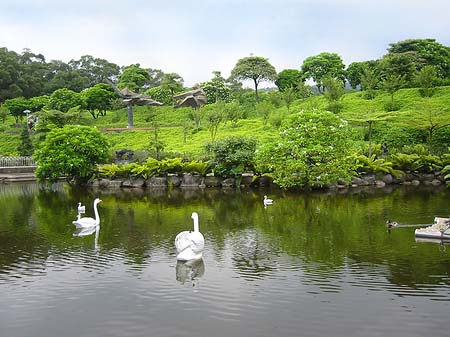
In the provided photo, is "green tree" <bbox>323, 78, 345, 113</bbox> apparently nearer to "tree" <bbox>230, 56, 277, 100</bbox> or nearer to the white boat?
"tree" <bbox>230, 56, 277, 100</bbox>

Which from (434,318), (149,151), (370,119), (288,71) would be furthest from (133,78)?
(434,318)

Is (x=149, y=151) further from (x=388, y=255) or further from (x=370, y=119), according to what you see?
(x=388, y=255)

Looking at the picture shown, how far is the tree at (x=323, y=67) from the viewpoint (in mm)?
56719

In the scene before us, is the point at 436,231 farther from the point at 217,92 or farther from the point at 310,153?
the point at 217,92

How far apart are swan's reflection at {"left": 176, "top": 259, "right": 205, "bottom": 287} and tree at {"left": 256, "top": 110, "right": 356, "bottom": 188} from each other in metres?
13.0

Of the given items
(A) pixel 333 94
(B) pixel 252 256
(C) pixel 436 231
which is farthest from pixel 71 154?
(A) pixel 333 94

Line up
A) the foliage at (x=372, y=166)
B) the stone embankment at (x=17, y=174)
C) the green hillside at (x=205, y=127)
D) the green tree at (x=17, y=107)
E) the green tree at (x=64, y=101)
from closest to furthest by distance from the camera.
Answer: the foliage at (x=372, y=166)
the stone embankment at (x=17, y=174)
the green hillside at (x=205, y=127)
the green tree at (x=64, y=101)
the green tree at (x=17, y=107)

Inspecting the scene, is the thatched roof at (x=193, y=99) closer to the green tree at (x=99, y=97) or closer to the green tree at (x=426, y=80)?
the green tree at (x=99, y=97)

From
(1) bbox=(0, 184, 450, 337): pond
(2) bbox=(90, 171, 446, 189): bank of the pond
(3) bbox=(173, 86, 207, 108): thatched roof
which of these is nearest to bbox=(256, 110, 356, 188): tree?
(2) bbox=(90, 171, 446, 189): bank of the pond

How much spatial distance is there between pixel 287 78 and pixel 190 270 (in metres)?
51.6

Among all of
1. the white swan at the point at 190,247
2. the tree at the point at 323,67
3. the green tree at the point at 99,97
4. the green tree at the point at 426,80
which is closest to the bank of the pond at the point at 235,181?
the white swan at the point at 190,247

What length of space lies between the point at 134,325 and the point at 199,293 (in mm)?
1790

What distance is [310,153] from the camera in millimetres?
24812

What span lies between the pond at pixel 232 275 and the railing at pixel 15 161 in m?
19.5
